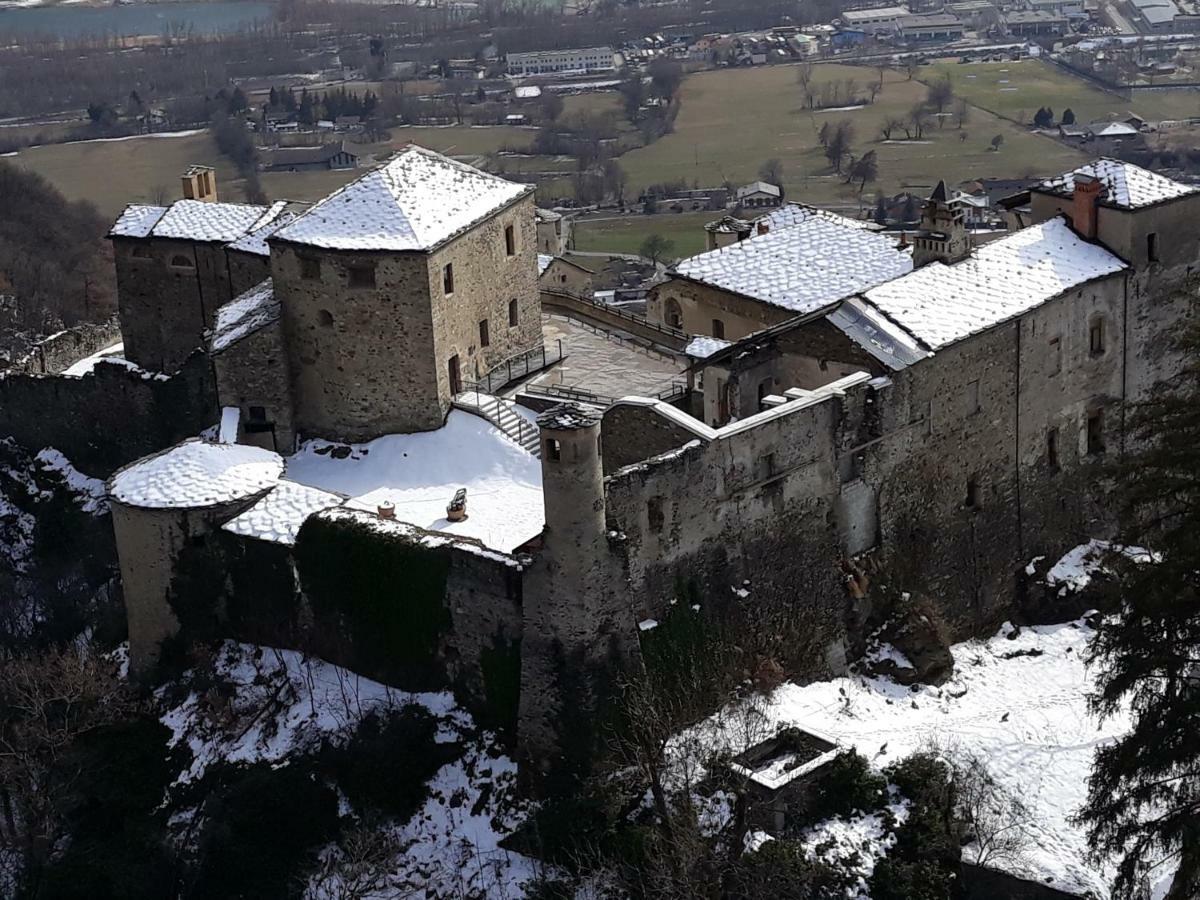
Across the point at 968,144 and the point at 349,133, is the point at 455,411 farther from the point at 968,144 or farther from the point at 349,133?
the point at 349,133

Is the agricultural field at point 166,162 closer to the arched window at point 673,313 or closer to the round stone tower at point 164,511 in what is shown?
the arched window at point 673,313

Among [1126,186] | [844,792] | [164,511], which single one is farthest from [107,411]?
[1126,186]

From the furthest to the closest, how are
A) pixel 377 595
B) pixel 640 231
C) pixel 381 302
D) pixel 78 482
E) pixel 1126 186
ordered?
1. pixel 640 231
2. pixel 78 482
3. pixel 1126 186
4. pixel 381 302
5. pixel 377 595

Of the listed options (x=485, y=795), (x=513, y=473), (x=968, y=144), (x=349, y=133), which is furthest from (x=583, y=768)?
(x=349, y=133)

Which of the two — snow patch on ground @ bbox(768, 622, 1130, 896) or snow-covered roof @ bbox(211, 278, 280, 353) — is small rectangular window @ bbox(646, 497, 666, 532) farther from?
snow-covered roof @ bbox(211, 278, 280, 353)

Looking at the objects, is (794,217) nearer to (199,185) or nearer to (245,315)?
(245,315)

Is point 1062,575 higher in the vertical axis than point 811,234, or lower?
lower
